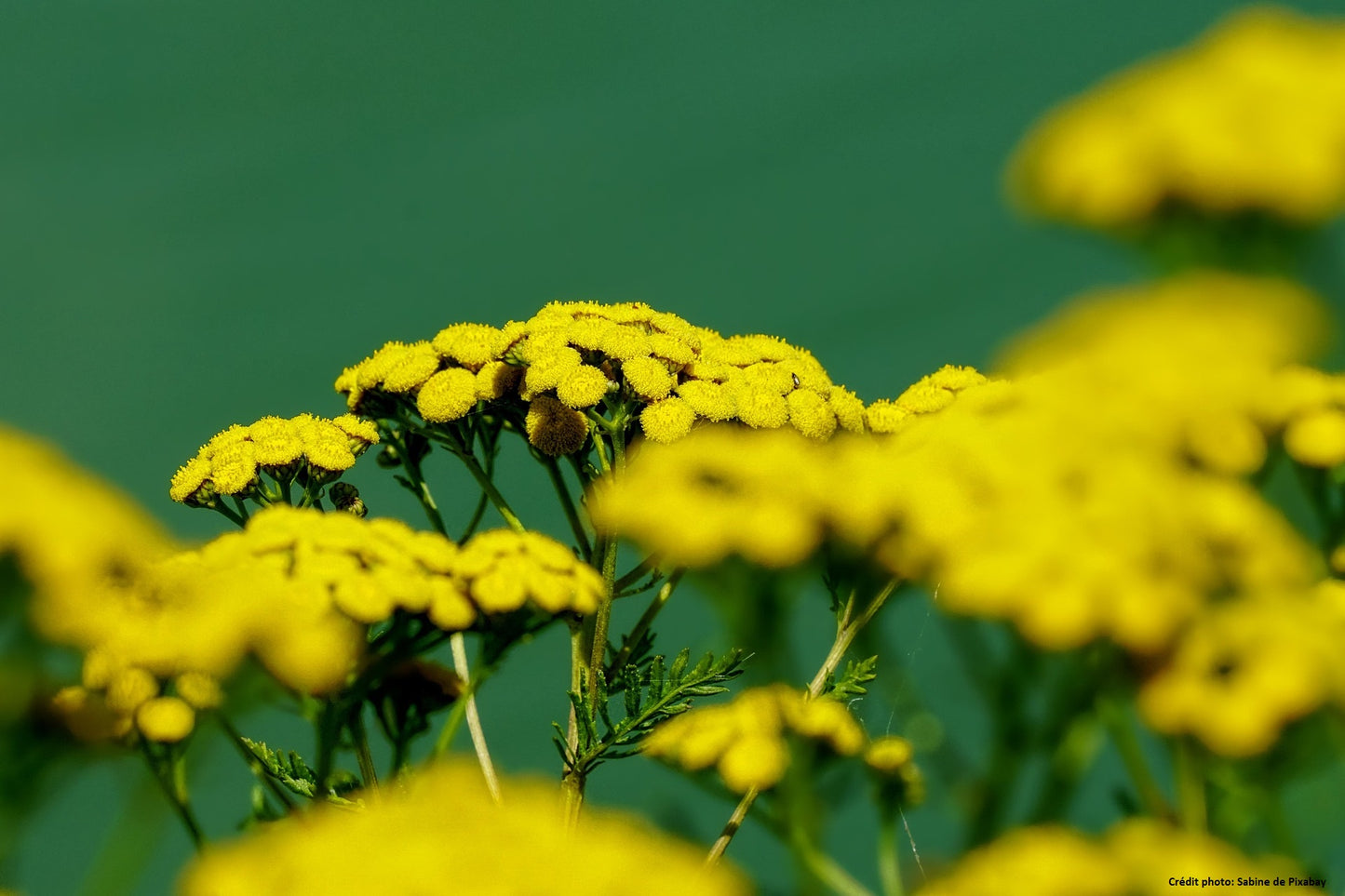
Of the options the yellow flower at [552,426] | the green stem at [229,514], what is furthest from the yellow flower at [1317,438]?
the green stem at [229,514]

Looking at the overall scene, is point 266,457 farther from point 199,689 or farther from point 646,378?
point 199,689

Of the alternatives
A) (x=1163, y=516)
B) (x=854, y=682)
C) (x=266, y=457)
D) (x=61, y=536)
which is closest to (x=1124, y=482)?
(x=1163, y=516)

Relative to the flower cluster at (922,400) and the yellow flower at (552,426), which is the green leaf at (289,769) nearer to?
the yellow flower at (552,426)

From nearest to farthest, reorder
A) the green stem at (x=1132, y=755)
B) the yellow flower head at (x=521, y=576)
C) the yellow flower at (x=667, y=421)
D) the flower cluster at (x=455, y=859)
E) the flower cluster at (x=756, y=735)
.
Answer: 1. the flower cluster at (x=455, y=859)
2. the green stem at (x=1132, y=755)
3. the flower cluster at (x=756, y=735)
4. the yellow flower head at (x=521, y=576)
5. the yellow flower at (x=667, y=421)

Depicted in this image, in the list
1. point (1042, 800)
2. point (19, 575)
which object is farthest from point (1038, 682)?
point (19, 575)

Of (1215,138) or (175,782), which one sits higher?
(1215,138)

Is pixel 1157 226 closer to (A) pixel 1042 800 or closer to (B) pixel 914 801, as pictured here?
(A) pixel 1042 800

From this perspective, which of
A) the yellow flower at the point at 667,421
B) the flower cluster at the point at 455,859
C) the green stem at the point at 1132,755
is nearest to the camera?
the flower cluster at the point at 455,859

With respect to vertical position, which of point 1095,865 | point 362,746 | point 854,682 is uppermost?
point 1095,865
